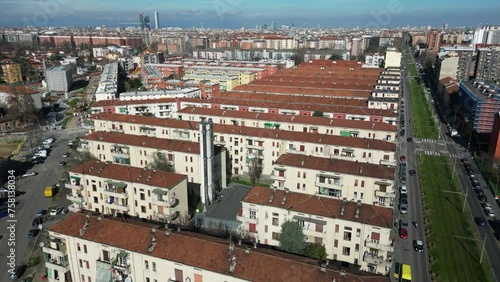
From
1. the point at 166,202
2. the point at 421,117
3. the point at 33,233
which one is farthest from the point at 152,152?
the point at 421,117

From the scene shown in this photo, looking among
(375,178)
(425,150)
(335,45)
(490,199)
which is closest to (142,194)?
(375,178)

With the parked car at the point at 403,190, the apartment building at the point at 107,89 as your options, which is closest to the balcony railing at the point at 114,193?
the parked car at the point at 403,190

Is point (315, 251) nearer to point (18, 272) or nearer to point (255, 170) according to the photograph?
point (255, 170)

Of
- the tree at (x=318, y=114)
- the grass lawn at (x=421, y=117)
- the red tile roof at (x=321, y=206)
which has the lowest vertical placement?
the grass lawn at (x=421, y=117)

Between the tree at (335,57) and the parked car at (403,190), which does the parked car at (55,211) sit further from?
the tree at (335,57)

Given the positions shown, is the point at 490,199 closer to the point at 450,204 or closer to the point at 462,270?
the point at 450,204
